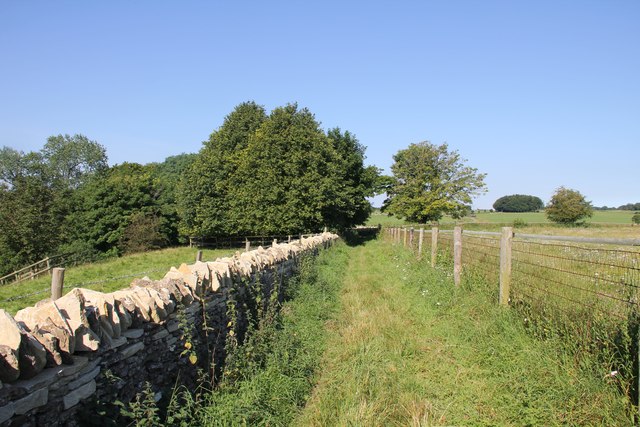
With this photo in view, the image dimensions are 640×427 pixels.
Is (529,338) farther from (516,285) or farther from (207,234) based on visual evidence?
(207,234)

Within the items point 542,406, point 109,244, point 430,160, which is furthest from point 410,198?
point 542,406

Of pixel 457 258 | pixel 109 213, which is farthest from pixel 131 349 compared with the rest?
pixel 109 213

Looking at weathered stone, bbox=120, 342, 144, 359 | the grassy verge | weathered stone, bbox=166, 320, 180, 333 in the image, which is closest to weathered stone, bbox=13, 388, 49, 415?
weathered stone, bbox=120, 342, 144, 359

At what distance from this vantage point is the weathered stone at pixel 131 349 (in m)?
3.12

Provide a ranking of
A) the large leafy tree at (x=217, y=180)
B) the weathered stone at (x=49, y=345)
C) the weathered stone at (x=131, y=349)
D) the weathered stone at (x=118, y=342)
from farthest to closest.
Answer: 1. the large leafy tree at (x=217, y=180)
2. the weathered stone at (x=131, y=349)
3. the weathered stone at (x=118, y=342)
4. the weathered stone at (x=49, y=345)

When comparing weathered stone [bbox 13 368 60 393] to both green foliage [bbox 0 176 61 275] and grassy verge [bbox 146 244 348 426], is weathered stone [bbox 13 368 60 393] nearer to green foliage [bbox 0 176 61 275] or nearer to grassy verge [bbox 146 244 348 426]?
grassy verge [bbox 146 244 348 426]

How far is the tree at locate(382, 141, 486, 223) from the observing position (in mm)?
53344

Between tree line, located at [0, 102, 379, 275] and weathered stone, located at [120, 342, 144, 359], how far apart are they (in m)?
26.7

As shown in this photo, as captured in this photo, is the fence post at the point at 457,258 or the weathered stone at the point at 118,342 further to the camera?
the fence post at the point at 457,258

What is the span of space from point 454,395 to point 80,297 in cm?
356

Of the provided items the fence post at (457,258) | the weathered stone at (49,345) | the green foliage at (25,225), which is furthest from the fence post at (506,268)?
the green foliage at (25,225)

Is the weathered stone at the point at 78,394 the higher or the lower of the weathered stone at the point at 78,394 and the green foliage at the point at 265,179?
the lower

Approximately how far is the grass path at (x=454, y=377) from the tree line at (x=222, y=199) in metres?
24.0

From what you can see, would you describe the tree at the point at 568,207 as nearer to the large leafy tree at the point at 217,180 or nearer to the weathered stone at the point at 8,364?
the large leafy tree at the point at 217,180
